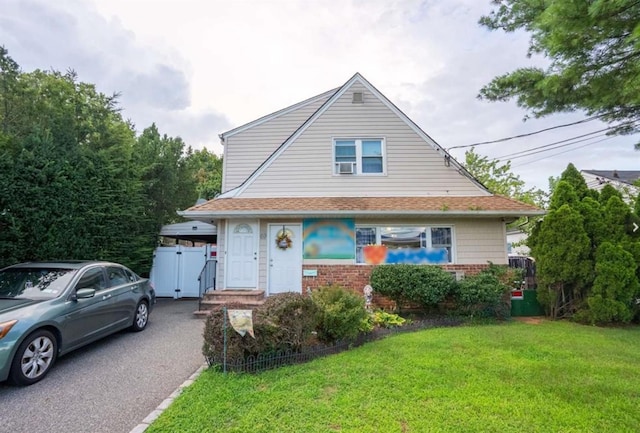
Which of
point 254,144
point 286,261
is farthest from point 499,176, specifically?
point 286,261

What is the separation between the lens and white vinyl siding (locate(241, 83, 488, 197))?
9.67 metres

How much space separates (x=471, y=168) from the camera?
19.3 metres

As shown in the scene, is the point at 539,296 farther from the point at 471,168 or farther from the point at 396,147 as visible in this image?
the point at 471,168

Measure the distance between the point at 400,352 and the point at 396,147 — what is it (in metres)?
6.64

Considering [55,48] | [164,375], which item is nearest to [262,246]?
[164,375]

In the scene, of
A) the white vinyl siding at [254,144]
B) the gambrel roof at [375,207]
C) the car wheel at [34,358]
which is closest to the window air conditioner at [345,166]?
the gambrel roof at [375,207]

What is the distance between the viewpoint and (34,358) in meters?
4.13

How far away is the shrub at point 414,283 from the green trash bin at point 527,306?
7.55 ft

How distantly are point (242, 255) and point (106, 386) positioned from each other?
522 cm

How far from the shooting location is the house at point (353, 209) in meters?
8.79

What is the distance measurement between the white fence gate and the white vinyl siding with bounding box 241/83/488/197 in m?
3.27

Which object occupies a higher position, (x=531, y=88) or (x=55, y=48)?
(x=55, y=48)

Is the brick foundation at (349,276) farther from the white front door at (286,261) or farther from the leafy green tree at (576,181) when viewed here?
the leafy green tree at (576,181)

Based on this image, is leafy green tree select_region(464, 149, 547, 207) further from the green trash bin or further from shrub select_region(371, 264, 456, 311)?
shrub select_region(371, 264, 456, 311)
